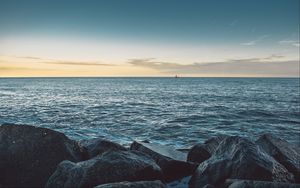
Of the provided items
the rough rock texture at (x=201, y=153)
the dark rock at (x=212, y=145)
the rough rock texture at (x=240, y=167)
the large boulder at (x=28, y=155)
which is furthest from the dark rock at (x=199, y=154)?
the large boulder at (x=28, y=155)

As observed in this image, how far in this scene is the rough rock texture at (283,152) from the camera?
9.81 meters

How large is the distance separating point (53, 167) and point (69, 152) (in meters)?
0.73

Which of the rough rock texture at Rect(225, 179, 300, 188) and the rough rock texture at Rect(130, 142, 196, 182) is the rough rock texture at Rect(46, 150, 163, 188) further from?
the rough rock texture at Rect(225, 179, 300, 188)

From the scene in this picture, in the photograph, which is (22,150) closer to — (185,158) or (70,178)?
(70,178)

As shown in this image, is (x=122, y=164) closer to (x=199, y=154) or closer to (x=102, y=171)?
(x=102, y=171)

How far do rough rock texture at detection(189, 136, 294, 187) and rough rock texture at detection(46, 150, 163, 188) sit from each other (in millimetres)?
1642

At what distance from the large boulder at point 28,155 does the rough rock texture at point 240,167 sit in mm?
4320

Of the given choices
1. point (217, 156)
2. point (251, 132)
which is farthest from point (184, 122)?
point (217, 156)

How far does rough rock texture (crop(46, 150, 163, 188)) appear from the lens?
8.04 m

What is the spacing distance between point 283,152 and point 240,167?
280cm

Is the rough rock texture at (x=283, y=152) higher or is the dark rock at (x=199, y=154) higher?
the rough rock texture at (x=283, y=152)

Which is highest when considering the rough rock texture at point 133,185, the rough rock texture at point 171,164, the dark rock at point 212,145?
the rough rock texture at point 133,185

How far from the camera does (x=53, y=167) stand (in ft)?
31.2

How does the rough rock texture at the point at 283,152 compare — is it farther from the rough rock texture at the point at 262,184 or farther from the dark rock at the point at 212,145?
the rough rock texture at the point at 262,184
